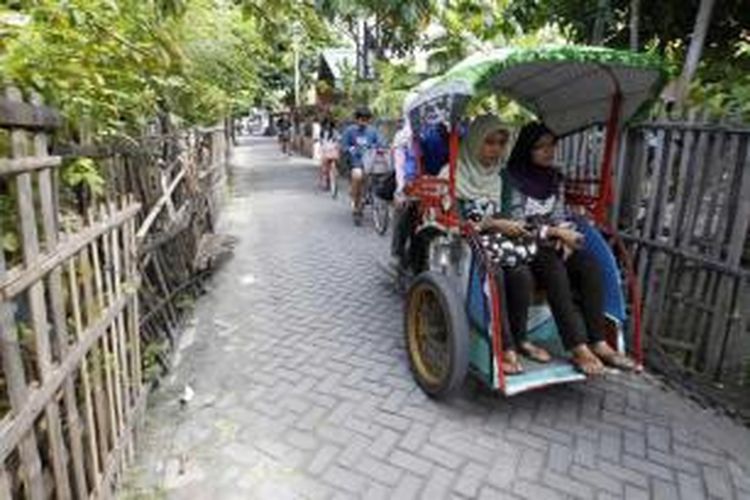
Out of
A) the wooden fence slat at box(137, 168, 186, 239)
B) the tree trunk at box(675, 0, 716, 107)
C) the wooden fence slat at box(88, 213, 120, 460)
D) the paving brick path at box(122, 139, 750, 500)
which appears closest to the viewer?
the wooden fence slat at box(88, 213, 120, 460)

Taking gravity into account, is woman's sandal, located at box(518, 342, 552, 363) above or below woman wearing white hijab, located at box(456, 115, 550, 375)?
below

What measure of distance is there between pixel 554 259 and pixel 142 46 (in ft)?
9.13

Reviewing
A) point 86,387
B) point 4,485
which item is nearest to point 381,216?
point 86,387

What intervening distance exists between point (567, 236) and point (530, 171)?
2.18ft

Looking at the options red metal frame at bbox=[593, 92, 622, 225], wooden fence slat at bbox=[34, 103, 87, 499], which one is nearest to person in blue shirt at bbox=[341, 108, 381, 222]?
red metal frame at bbox=[593, 92, 622, 225]

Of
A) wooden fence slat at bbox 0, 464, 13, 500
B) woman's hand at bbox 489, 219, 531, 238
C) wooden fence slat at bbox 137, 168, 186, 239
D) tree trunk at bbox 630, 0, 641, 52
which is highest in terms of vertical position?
tree trunk at bbox 630, 0, 641, 52

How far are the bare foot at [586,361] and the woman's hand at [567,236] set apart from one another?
68cm

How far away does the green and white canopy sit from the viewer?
11.8 feet

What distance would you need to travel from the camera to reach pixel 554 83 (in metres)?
4.62

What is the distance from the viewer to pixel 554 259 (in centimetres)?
406

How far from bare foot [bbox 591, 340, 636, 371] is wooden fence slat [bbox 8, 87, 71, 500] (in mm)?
3122

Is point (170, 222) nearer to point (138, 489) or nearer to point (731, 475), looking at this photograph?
point (138, 489)

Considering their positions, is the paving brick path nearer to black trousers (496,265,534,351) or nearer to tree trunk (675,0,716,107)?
black trousers (496,265,534,351)

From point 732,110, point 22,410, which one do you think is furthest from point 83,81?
point 732,110
